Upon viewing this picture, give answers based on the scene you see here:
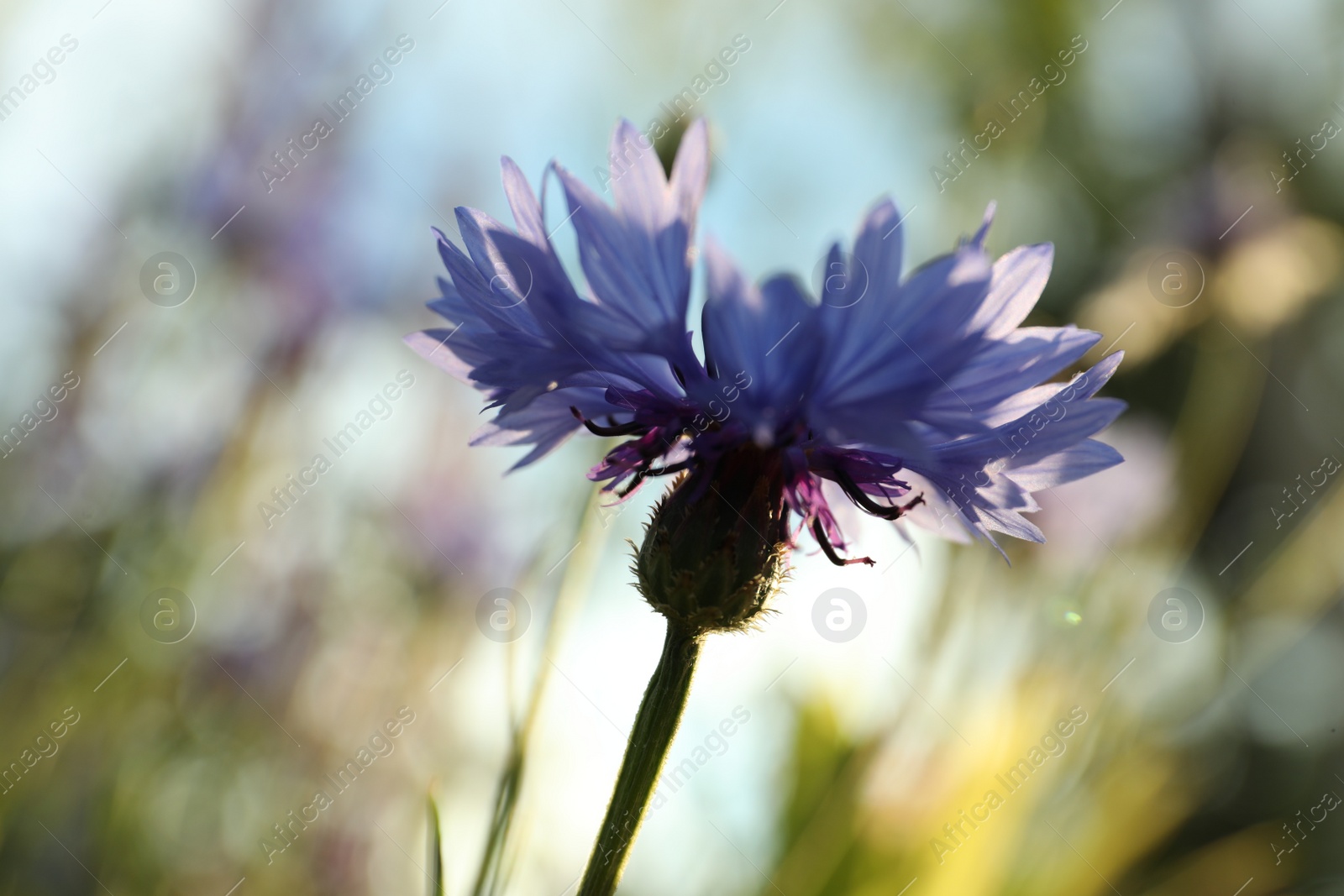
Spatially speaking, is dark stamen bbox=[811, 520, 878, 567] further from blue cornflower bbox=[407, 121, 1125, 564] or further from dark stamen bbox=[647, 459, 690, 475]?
dark stamen bbox=[647, 459, 690, 475]

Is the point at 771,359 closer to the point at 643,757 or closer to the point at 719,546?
the point at 719,546

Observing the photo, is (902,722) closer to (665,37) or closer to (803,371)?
(803,371)

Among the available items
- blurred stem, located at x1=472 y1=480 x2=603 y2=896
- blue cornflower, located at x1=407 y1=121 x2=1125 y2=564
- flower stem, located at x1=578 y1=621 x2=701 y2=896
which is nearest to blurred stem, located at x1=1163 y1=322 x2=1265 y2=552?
blue cornflower, located at x1=407 y1=121 x2=1125 y2=564

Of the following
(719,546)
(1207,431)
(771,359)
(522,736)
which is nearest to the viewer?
(771,359)

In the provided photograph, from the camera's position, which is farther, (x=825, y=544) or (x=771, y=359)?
(x=825, y=544)

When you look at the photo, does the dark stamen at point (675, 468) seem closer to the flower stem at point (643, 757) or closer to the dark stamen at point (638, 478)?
the dark stamen at point (638, 478)

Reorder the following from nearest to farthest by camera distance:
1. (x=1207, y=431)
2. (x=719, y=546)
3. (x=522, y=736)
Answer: (x=719, y=546) → (x=522, y=736) → (x=1207, y=431)

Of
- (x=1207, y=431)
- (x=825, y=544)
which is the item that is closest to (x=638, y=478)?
(x=825, y=544)

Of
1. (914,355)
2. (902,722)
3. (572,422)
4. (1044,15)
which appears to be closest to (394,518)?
(902,722)
